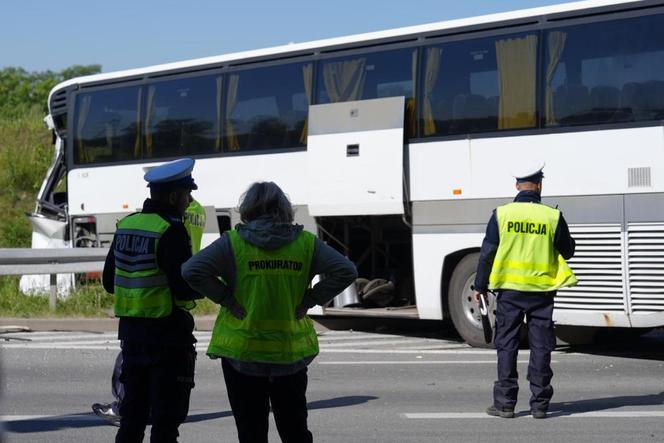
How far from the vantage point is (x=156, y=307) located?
6504 mm

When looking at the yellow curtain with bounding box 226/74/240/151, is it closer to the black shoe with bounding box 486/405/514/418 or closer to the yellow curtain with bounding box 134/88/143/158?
the yellow curtain with bounding box 134/88/143/158

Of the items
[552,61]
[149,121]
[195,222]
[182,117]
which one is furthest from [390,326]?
[195,222]

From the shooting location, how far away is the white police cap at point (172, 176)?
21.3 ft

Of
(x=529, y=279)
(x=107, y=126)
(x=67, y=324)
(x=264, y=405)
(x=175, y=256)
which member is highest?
(x=107, y=126)

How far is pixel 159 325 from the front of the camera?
650cm

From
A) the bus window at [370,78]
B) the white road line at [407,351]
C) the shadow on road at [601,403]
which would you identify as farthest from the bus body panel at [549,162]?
the shadow on road at [601,403]

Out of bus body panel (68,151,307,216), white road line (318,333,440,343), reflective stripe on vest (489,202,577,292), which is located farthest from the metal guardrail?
reflective stripe on vest (489,202,577,292)

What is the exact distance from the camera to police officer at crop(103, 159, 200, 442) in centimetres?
643

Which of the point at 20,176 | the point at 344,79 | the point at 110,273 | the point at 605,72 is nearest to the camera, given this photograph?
the point at 110,273

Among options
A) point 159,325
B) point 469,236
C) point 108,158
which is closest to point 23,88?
point 108,158

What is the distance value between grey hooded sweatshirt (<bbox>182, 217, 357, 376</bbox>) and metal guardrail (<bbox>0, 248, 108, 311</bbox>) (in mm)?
11305

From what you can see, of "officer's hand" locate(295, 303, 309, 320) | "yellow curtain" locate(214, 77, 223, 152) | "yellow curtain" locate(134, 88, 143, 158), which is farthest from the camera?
"yellow curtain" locate(134, 88, 143, 158)

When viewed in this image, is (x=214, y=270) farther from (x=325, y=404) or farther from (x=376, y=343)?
(x=376, y=343)

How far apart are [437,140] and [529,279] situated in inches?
220
